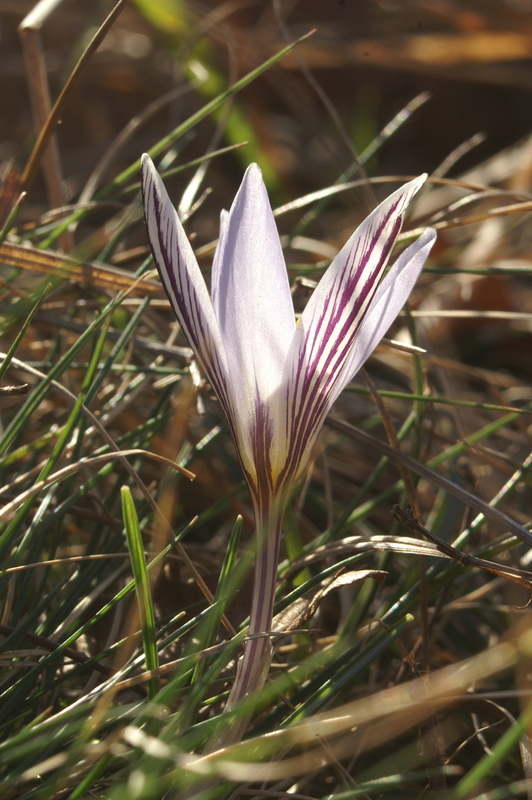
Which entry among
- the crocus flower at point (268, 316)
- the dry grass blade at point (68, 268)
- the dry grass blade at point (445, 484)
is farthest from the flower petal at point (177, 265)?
the dry grass blade at point (68, 268)

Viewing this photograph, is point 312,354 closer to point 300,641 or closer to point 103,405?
point 300,641

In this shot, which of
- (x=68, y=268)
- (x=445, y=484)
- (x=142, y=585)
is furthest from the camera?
(x=68, y=268)

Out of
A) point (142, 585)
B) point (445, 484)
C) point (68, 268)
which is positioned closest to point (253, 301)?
point (142, 585)

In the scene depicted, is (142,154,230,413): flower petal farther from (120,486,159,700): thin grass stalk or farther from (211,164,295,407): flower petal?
(120,486,159,700): thin grass stalk

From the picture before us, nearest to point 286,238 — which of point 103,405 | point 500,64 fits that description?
point 103,405

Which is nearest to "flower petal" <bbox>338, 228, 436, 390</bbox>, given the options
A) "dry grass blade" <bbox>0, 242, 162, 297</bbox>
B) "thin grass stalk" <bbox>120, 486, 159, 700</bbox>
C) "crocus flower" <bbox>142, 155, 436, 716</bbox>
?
"crocus flower" <bbox>142, 155, 436, 716</bbox>

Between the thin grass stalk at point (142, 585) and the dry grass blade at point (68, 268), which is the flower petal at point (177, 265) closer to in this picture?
the thin grass stalk at point (142, 585)

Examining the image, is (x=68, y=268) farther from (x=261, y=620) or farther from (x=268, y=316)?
(x=261, y=620)
